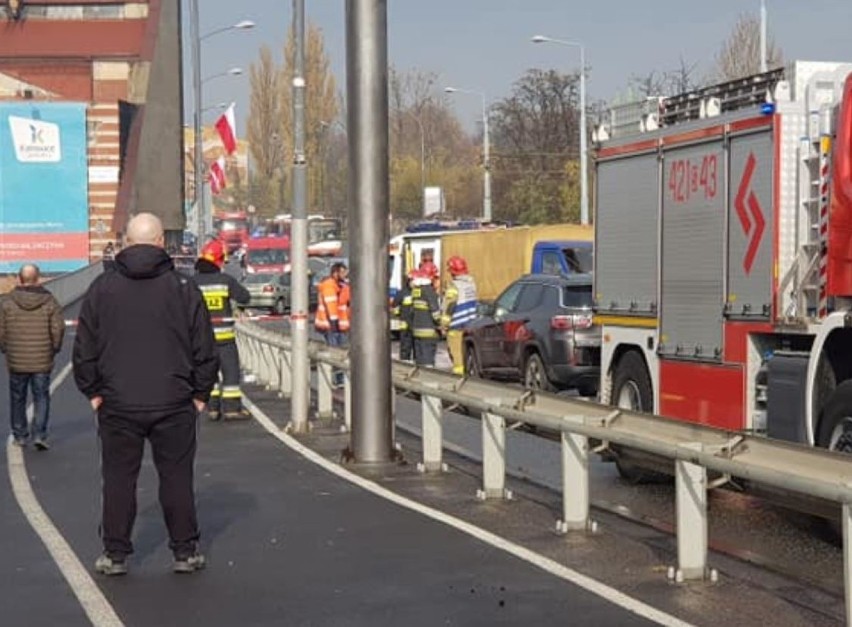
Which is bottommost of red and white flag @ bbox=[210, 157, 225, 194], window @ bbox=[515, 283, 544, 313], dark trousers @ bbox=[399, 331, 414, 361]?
dark trousers @ bbox=[399, 331, 414, 361]

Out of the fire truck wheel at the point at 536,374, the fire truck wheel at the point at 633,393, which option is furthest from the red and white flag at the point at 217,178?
the fire truck wheel at the point at 633,393

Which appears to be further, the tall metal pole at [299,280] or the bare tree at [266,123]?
the bare tree at [266,123]

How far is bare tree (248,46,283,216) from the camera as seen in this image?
382ft

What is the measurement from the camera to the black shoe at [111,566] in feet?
29.3

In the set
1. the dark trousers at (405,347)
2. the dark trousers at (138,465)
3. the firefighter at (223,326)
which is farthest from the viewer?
the dark trousers at (405,347)

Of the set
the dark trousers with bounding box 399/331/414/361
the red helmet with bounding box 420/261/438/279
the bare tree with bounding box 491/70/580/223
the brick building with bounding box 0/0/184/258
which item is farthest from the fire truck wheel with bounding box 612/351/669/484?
the brick building with bounding box 0/0/184/258

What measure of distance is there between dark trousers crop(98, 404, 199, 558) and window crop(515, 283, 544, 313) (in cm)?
1276

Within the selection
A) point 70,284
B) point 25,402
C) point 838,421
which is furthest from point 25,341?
point 70,284

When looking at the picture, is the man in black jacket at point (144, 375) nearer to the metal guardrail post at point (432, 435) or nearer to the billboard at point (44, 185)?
the metal guardrail post at point (432, 435)

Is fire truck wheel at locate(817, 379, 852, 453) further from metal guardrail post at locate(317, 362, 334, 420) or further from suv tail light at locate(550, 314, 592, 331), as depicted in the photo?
suv tail light at locate(550, 314, 592, 331)

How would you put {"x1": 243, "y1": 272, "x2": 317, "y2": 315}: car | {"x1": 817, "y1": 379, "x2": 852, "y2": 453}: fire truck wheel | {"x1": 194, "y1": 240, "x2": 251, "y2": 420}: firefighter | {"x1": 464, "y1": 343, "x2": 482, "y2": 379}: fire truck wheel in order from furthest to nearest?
{"x1": 243, "y1": 272, "x2": 317, "y2": 315}: car, {"x1": 464, "y1": 343, "x2": 482, "y2": 379}: fire truck wheel, {"x1": 194, "y1": 240, "x2": 251, "y2": 420}: firefighter, {"x1": 817, "y1": 379, "x2": 852, "y2": 453}: fire truck wheel

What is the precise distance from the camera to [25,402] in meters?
16.1

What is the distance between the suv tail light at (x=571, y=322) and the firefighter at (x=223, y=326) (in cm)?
416

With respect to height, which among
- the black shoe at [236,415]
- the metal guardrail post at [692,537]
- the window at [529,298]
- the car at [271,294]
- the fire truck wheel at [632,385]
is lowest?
the car at [271,294]
